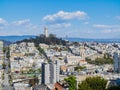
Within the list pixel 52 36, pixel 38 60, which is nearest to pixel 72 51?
pixel 52 36

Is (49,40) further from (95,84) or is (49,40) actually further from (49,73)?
(95,84)

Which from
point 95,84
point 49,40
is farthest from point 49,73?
point 49,40

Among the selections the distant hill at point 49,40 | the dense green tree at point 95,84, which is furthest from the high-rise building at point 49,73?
the distant hill at point 49,40

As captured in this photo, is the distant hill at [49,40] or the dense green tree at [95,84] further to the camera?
the distant hill at [49,40]

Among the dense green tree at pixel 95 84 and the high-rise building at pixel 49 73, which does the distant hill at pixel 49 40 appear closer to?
the high-rise building at pixel 49 73

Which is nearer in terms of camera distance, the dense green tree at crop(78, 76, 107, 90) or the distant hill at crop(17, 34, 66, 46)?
the dense green tree at crop(78, 76, 107, 90)

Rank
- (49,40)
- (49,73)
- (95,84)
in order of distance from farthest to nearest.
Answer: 1. (49,40)
2. (49,73)
3. (95,84)

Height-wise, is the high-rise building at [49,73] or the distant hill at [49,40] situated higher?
the distant hill at [49,40]

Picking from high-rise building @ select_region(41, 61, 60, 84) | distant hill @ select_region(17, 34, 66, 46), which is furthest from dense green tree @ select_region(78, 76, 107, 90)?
distant hill @ select_region(17, 34, 66, 46)

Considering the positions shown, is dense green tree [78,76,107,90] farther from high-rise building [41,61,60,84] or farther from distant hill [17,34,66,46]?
distant hill [17,34,66,46]

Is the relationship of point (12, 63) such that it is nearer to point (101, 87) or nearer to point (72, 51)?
point (72, 51)

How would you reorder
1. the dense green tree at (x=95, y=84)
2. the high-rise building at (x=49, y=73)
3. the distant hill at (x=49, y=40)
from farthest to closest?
1. the distant hill at (x=49, y=40)
2. the high-rise building at (x=49, y=73)
3. the dense green tree at (x=95, y=84)
